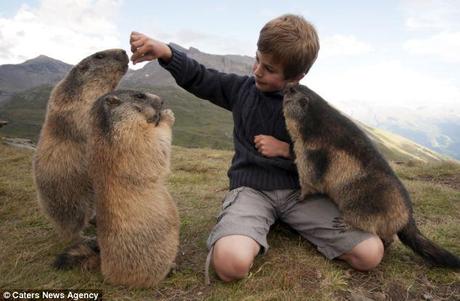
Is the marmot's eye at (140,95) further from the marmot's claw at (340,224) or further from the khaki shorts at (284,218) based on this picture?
the marmot's claw at (340,224)

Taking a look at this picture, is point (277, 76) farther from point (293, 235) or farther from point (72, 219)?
point (72, 219)

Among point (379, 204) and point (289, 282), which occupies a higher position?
point (379, 204)

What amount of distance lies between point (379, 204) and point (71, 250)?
4.01 m

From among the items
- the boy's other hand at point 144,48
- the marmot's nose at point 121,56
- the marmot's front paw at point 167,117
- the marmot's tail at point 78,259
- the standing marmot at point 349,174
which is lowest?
the marmot's tail at point 78,259

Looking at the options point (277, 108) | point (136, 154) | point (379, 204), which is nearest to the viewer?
point (136, 154)

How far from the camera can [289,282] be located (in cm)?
473

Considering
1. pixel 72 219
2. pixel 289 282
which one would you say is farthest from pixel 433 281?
pixel 72 219

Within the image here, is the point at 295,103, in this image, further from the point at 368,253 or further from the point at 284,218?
the point at 368,253

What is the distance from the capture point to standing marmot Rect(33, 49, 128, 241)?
19.9ft

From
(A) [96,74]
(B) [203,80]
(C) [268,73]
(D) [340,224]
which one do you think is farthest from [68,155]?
(D) [340,224]

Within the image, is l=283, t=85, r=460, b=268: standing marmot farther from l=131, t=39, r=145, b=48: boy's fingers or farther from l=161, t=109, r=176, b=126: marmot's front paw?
l=131, t=39, r=145, b=48: boy's fingers

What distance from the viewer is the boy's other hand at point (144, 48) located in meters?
5.49

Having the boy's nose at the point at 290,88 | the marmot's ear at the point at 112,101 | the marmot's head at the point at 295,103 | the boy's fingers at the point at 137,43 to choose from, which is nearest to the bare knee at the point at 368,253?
the marmot's head at the point at 295,103

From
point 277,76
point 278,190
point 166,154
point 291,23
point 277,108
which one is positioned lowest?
point 278,190
